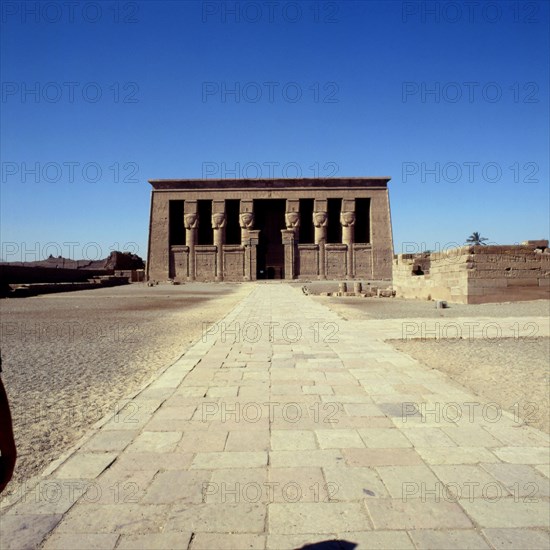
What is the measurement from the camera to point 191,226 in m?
48.4

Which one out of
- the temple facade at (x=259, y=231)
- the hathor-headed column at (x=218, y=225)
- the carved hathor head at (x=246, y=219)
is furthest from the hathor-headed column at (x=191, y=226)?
the carved hathor head at (x=246, y=219)

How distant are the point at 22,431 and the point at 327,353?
13.8 feet

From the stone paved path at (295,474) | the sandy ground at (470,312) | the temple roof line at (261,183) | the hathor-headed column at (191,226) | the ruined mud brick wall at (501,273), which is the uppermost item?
the temple roof line at (261,183)

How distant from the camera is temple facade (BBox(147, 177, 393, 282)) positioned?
→ 4750 cm

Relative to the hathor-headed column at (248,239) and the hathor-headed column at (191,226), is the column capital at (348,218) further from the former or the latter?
the hathor-headed column at (191,226)

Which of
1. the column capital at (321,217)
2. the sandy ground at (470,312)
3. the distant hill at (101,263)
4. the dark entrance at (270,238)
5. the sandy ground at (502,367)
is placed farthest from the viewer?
the dark entrance at (270,238)

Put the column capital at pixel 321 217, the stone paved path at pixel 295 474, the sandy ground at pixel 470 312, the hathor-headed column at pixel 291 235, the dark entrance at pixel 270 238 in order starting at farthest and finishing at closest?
the dark entrance at pixel 270 238 → the column capital at pixel 321 217 → the hathor-headed column at pixel 291 235 → the sandy ground at pixel 470 312 → the stone paved path at pixel 295 474

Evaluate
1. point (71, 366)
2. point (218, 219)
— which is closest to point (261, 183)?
point (218, 219)

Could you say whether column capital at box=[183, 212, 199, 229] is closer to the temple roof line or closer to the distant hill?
the temple roof line

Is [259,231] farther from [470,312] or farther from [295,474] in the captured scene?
[295,474]

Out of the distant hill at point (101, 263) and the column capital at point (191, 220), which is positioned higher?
the column capital at point (191, 220)

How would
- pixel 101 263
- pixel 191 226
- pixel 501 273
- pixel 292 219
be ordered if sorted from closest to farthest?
1. pixel 501 273
2. pixel 292 219
3. pixel 191 226
4. pixel 101 263

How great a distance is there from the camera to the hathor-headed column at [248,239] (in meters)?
47.3

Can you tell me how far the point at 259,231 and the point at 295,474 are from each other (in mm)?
45880
